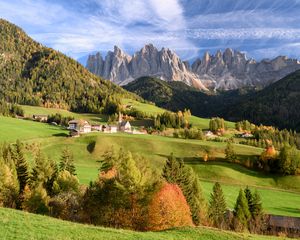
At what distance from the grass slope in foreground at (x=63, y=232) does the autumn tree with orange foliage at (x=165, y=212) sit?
1584 centimetres

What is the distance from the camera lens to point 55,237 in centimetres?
2636

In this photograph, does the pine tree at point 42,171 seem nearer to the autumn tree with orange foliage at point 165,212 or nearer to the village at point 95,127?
the autumn tree with orange foliage at point 165,212

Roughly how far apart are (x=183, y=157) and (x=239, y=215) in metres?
61.9

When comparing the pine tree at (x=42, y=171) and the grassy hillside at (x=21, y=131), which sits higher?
the grassy hillside at (x=21, y=131)

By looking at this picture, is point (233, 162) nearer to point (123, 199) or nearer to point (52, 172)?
point (52, 172)

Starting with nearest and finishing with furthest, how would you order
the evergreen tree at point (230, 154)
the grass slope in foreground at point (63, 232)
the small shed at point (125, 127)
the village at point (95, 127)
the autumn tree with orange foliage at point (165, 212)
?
the grass slope in foreground at point (63, 232) → the autumn tree with orange foliage at point (165, 212) → the evergreen tree at point (230, 154) → the village at point (95, 127) → the small shed at point (125, 127)

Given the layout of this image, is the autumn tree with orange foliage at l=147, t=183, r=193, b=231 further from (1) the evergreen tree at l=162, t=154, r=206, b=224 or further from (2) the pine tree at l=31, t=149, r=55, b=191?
(2) the pine tree at l=31, t=149, r=55, b=191

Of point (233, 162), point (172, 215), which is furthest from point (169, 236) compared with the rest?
point (233, 162)

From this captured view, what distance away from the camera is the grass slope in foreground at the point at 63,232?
26.6m

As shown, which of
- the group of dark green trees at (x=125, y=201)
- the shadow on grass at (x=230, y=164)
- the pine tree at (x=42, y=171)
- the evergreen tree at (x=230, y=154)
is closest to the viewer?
the group of dark green trees at (x=125, y=201)

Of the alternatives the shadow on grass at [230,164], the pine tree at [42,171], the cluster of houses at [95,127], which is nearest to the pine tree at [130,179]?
the pine tree at [42,171]

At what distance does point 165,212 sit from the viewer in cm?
5022

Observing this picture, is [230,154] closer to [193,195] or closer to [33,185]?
[193,195]

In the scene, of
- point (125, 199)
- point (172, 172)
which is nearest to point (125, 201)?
point (125, 199)
